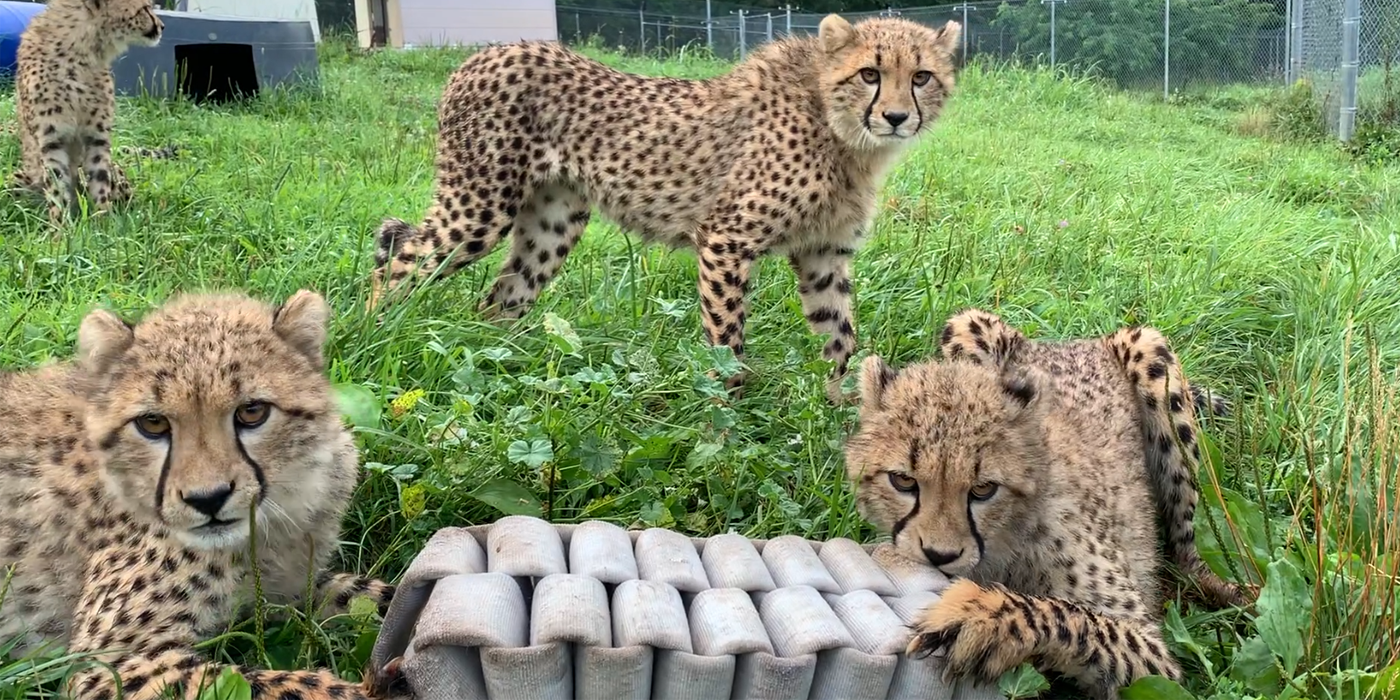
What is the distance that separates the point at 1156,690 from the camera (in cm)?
223

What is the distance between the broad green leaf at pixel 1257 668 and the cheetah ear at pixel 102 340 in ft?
7.31

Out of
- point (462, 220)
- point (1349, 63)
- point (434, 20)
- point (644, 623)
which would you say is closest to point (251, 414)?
point (644, 623)

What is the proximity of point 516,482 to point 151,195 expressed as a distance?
3706mm

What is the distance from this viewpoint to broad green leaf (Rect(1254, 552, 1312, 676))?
90.7 inches

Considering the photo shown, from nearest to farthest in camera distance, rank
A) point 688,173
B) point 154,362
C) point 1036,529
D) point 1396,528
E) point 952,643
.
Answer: point 952,643, point 154,362, point 1396,528, point 1036,529, point 688,173

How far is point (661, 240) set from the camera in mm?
4762

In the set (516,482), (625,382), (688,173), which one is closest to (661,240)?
(688,173)

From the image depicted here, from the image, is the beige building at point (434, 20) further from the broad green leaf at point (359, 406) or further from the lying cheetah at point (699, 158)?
the broad green leaf at point (359, 406)

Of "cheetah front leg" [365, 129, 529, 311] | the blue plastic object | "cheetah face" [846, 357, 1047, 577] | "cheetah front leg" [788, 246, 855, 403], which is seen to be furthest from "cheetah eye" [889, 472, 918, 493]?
the blue plastic object

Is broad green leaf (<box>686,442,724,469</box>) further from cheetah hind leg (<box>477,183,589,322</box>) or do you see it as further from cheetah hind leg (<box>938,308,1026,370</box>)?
cheetah hind leg (<box>477,183,589,322</box>)

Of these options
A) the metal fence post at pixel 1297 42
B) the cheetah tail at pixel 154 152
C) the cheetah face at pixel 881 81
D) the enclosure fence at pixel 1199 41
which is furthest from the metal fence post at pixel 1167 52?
the cheetah tail at pixel 154 152

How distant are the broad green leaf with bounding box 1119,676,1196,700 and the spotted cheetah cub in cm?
140

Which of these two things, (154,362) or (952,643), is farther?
(154,362)

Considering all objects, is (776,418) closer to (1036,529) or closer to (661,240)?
(1036,529)
